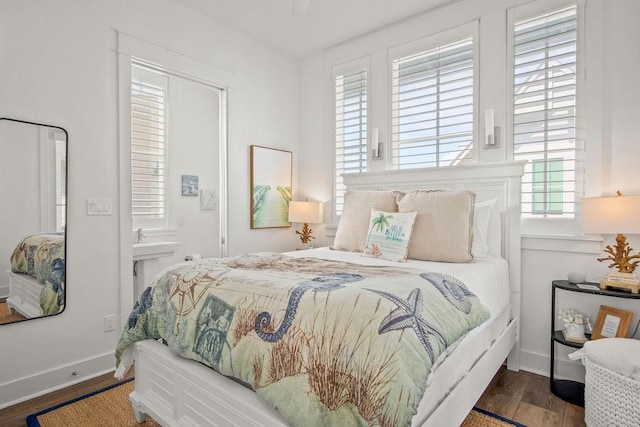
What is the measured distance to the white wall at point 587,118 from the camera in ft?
7.41

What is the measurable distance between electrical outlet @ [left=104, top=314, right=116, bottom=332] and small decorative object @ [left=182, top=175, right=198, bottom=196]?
53.3 inches

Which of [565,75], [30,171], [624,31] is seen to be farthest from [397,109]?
[30,171]

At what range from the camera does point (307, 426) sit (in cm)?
108

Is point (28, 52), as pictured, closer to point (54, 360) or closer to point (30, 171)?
point (30, 171)

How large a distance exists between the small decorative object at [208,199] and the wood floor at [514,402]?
5.46ft

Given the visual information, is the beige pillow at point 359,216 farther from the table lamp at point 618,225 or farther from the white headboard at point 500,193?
the table lamp at point 618,225

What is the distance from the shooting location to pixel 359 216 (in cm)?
282

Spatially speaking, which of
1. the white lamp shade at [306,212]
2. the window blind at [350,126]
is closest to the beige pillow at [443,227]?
the window blind at [350,126]

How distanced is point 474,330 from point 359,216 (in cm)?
131

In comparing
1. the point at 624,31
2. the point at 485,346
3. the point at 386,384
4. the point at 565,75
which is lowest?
the point at 485,346

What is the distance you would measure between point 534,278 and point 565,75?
1.45 metres

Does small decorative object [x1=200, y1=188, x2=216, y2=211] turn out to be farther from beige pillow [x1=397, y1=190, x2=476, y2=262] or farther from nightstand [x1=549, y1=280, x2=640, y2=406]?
nightstand [x1=549, y1=280, x2=640, y2=406]

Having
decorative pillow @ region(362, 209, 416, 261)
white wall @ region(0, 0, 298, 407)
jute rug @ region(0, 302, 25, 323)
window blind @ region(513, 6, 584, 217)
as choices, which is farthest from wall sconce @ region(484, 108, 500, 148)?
jute rug @ region(0, 302, 25, 323)

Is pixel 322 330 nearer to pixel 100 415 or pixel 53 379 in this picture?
pixel 100 415
